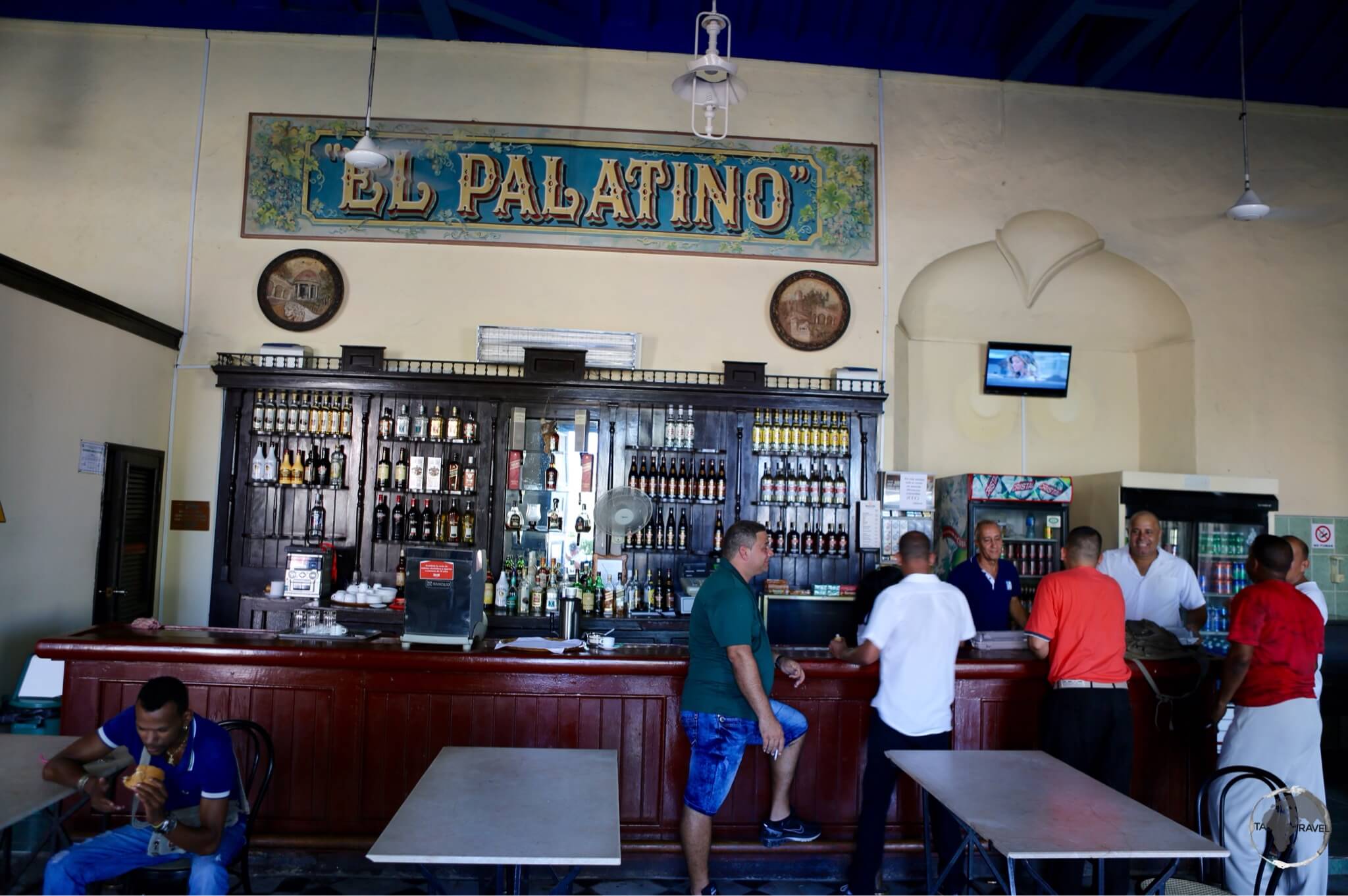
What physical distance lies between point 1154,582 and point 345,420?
5.49 metres

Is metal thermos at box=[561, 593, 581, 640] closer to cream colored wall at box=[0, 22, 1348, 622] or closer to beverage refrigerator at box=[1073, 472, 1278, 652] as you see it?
cream colored wall at box=[0, 22, 1348, 622]

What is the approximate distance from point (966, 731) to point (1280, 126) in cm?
664

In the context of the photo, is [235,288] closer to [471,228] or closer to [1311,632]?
[471,228]

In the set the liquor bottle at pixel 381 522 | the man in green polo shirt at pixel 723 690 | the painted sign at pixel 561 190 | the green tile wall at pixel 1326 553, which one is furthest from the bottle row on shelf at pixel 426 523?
the green tile wall at pixel 1326 553

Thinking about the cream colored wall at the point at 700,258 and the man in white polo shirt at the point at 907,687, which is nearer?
the man in white polo shirt at the point at 907,687

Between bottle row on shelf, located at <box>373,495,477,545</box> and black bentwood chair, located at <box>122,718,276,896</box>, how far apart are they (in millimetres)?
2602

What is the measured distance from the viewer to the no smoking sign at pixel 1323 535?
730 centimetres

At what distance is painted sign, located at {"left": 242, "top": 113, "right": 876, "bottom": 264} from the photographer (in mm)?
7031

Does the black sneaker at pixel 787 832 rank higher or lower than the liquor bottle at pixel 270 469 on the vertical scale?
lower

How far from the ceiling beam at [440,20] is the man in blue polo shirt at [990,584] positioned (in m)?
5.34

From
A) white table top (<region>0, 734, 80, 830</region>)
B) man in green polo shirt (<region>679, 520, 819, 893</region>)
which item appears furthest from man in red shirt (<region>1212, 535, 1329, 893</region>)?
white table top (<region>0, 734, 80, 830</region>)

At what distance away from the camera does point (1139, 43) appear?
21.8 ft

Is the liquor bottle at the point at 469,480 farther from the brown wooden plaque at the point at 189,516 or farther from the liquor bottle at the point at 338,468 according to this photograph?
the brown wooden plaque at the point at 189,516

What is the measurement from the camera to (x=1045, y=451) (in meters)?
7.79
